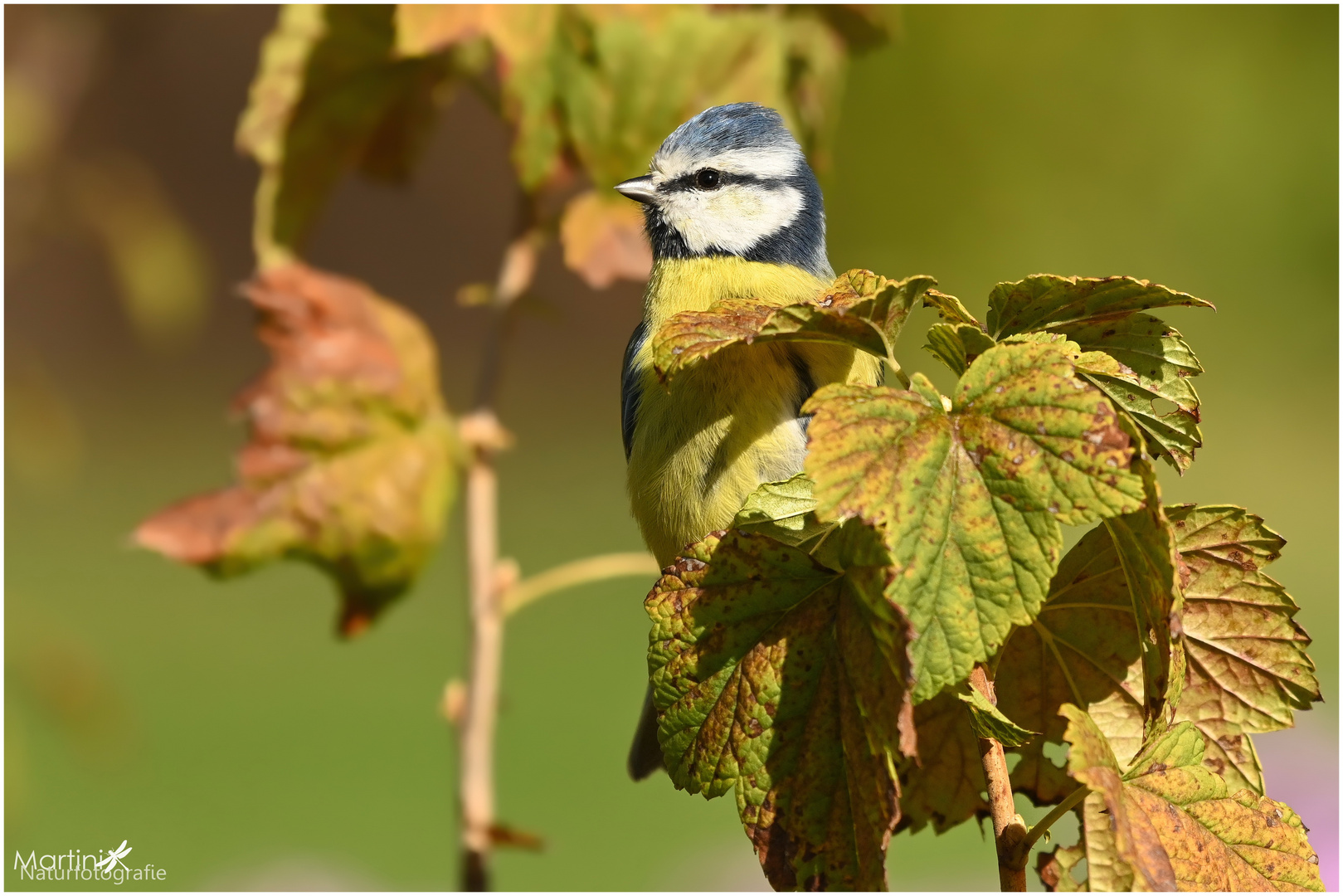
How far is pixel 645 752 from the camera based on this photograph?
1.36 metres

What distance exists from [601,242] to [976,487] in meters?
0.78

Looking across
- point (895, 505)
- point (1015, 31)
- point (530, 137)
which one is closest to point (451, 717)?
→ point (530, 137)

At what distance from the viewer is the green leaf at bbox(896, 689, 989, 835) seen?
2.53 feet

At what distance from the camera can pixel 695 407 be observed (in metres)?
1.19

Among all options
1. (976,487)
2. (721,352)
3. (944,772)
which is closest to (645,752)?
(721,352)

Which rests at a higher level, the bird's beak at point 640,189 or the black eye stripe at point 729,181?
the black eye stripe at point 729,181

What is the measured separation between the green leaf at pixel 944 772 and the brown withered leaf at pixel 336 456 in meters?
0.60

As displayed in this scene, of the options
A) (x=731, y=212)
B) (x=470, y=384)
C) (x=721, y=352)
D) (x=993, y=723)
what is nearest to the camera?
(x=993, y=723)

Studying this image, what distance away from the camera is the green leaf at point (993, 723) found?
60cm

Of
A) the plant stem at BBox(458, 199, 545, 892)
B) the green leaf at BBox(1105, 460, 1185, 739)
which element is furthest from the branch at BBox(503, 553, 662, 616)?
the green leaf at BBox(1105, 460, 1185, 739)

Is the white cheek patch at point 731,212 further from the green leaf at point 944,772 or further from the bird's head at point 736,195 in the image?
the green leaf at point 944,772

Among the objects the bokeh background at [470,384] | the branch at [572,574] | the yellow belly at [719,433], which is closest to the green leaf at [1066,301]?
the yellow belly at [719,433]

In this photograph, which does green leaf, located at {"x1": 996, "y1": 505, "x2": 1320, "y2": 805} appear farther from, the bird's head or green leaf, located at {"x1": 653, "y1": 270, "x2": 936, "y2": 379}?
the bird's head

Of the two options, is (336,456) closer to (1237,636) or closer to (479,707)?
(479,707)
